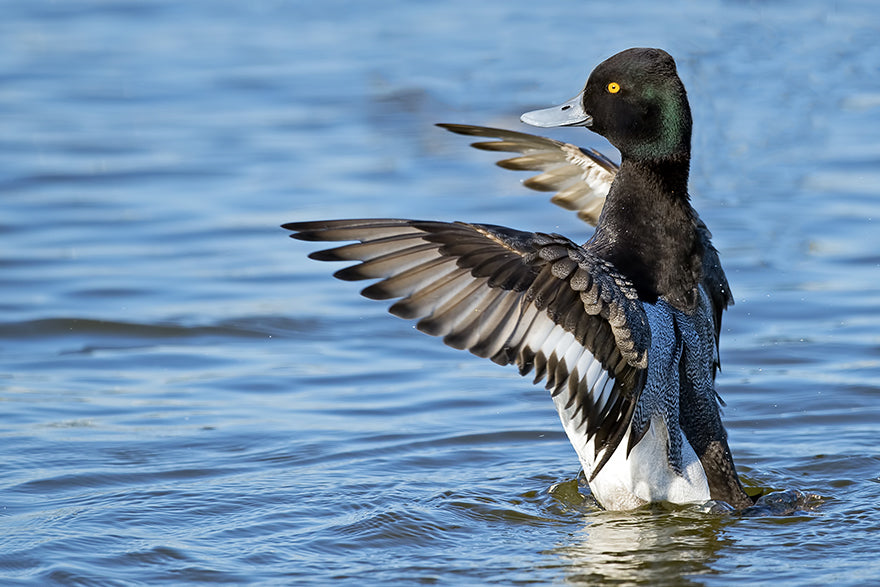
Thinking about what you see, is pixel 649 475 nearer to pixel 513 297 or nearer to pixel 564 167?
pixel 513 297

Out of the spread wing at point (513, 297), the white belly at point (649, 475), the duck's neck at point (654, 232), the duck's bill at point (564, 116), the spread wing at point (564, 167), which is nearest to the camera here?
the spread wing at point (513, 297)

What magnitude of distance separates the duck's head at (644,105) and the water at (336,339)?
4.88 ft

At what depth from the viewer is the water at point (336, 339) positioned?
17.4ft

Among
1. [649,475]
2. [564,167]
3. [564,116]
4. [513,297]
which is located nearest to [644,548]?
[649,475]

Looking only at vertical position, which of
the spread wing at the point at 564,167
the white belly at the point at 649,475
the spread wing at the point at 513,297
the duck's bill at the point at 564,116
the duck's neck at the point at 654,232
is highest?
the duck's bill at the point at 564,116

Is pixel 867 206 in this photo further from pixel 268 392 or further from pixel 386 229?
pixel 386 229

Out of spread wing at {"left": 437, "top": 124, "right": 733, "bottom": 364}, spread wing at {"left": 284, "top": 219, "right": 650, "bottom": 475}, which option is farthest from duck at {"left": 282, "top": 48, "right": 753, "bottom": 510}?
spread wing at {"left": 437, "top": 124, "right": 733, "bottom": 364}

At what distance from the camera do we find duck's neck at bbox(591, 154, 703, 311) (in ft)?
18.1

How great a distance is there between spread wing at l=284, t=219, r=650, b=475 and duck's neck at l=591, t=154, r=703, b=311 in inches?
17.2

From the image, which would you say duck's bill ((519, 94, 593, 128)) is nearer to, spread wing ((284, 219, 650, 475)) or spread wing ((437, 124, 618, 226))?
spread wing ((437, 124, 618, 226))

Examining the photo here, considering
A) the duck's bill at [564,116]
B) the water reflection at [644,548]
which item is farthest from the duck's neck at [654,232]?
the water reflection at [644,548]

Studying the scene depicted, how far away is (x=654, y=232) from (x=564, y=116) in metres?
→ 0.88

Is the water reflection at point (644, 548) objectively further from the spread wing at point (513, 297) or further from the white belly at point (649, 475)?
the spread wing at point (513, 297)

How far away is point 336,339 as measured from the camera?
317 inches
